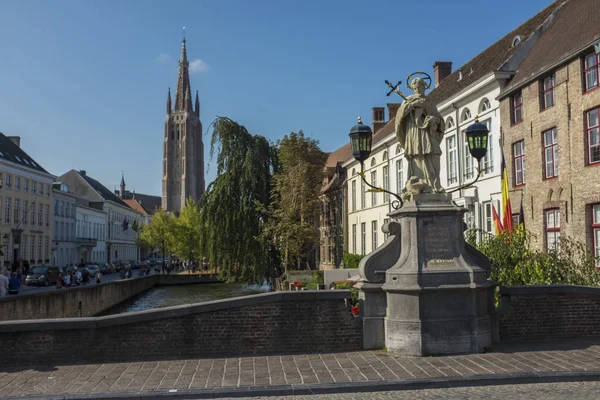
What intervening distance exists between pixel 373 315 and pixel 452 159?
670 inches

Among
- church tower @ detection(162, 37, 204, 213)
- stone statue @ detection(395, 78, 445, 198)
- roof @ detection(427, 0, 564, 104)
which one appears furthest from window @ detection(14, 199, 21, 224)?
church tower @ detection(162, 37, 204, 213)

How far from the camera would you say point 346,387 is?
799 centimetres

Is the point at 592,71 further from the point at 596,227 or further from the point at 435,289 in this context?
Answer: the point at 435,289

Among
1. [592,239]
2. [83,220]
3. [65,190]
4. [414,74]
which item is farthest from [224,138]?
[83,220]

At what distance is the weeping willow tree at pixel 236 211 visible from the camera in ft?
114

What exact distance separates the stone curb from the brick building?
1057 centimetres

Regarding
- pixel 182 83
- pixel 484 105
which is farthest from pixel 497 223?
pixel 182 83

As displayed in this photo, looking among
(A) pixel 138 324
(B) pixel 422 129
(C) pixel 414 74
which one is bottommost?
(A) pixel 138 324

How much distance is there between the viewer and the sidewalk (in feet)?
26.2

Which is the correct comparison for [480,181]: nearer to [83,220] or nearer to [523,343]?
[523,343]

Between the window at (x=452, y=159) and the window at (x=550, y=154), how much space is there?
588 centimetres

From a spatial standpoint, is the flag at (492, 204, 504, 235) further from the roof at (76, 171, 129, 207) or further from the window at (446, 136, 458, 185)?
the roof at (76, 171, 129, 207)

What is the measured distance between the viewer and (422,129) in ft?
35.8

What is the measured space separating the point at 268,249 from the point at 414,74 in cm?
2572
